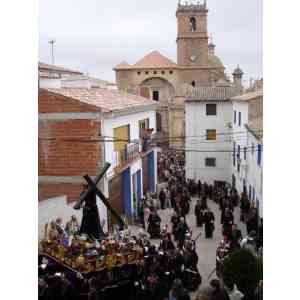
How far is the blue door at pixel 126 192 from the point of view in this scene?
46.4 feet

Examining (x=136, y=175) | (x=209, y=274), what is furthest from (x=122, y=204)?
(x=209, y=274)

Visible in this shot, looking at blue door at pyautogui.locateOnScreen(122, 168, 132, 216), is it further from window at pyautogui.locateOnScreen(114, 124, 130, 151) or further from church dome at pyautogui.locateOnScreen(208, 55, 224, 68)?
church dome at pyautogui.locateOnScreen(208, 55, 224, 68)

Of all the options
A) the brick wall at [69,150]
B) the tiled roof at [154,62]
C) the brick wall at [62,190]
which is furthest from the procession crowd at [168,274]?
the tiled roof at [154,62]

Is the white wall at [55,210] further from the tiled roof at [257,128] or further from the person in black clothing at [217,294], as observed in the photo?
the tiled roof at [257,128]

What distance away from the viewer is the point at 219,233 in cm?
1265

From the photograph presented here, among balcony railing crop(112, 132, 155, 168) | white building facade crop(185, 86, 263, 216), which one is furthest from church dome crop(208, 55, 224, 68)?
balcony railing crop(112, 132, 155, 168)

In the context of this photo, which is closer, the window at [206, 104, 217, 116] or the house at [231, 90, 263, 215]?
the house at [231, 90, 263, 215]

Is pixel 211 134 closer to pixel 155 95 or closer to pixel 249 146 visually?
pixel 249 146

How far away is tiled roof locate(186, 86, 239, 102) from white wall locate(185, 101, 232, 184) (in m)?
0.27

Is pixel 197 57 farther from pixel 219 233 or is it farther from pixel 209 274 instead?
pixel 209 274

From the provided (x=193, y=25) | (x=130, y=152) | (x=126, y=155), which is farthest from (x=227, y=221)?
(x=193, y=25)

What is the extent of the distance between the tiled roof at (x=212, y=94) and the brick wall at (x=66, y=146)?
10542 millimetres

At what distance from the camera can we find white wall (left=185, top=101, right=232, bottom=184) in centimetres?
2128
